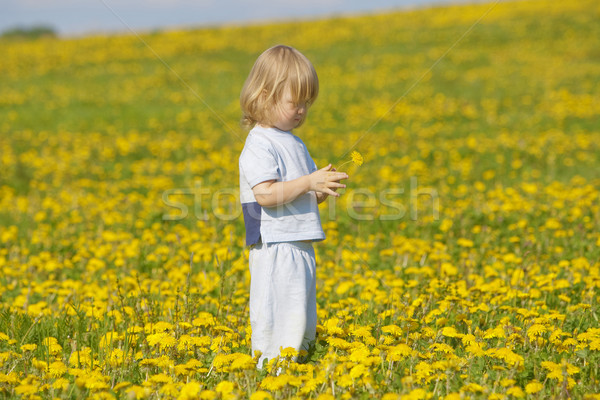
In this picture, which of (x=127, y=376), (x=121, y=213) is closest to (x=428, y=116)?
(x=121, y=213)

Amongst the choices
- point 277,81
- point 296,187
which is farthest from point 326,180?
point 277,81

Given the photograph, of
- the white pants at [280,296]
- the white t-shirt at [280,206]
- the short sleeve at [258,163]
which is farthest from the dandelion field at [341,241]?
the short sleeve at [258,163]

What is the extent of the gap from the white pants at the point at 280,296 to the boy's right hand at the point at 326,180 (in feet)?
1.25

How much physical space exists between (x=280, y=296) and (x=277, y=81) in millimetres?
1026

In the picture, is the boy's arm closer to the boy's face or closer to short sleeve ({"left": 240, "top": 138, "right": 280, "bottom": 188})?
short sleeve ({"left": 240, "top": 138, "right": 280, "bottom": 188})

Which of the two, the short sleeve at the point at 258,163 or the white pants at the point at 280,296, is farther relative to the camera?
the white pants at the point at 280,296

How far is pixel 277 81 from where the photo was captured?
2.63 m

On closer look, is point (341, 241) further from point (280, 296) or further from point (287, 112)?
point (287, 112)

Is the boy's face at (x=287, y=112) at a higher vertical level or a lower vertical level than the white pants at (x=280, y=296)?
higher

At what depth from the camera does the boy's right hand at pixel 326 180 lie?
2459 millimetres

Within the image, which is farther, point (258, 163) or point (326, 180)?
point (258, 163)

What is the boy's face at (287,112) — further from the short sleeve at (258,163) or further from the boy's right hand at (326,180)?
the boy's right hand at (326,180)

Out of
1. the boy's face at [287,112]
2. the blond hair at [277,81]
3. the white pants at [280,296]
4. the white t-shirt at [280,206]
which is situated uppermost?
the blond hair at [277,81]

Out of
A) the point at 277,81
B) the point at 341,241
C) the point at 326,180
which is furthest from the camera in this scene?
the point at 341,241
